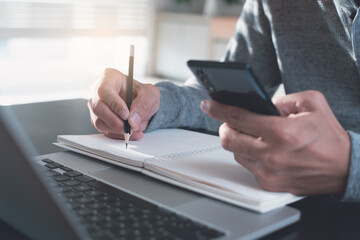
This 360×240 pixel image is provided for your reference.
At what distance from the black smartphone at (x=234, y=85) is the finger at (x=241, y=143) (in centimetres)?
3

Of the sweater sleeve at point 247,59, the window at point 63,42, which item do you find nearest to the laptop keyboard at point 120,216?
the sweater sleeve at point 247,59

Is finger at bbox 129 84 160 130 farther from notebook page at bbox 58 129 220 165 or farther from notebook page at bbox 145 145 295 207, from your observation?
notebook page at bbox 145 145 295 207

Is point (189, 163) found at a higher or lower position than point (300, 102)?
lower

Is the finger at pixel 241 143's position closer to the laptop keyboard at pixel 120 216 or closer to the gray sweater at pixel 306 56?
the laptop keyboard at pixel 120 216

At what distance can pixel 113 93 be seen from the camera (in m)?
0.80

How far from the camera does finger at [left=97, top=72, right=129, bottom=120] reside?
2.57 feet

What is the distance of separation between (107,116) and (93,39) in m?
3.67

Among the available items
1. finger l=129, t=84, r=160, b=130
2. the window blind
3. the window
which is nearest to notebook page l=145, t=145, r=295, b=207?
finger l=129, t=84, r=160, b=130

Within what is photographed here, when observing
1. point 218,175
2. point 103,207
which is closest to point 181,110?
point 218,175

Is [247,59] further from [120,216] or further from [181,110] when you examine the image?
[120,216]

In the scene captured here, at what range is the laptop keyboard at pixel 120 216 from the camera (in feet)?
1.41

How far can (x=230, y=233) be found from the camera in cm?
45

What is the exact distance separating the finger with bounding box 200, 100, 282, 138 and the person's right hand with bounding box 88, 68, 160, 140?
0.25 m

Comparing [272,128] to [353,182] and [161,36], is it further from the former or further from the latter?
[161,36]
